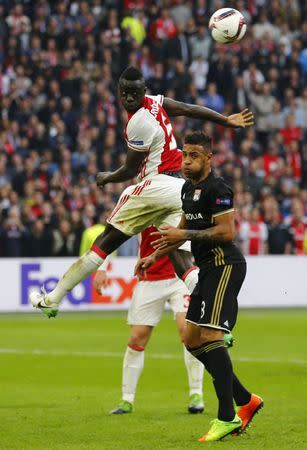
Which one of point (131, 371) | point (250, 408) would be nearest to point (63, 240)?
point (131, 371)

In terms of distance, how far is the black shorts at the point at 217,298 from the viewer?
858 centimetres

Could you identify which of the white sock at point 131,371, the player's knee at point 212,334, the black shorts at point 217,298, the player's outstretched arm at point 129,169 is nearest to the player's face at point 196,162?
the black shorts at point 217,298

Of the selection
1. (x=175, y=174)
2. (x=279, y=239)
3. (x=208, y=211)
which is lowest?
(x=279, y=239)

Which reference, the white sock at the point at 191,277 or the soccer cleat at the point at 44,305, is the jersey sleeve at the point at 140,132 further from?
the soccer cleat at the point at 44,305

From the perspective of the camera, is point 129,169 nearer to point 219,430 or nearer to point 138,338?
point 138,338

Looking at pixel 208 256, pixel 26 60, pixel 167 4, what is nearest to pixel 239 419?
pixel 208 256

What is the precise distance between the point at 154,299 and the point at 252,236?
46.4 feet

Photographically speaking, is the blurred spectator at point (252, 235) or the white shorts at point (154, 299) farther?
the blurred spectator at point (252, 235)

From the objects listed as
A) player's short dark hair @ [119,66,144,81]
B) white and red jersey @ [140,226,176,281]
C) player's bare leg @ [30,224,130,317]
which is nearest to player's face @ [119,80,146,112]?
player's short dark hair @ [119,66,144,81]

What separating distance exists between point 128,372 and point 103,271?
95cm

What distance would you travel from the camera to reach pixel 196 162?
28.7 ft

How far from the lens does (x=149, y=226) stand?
10734mm

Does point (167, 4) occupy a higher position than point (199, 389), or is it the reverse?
point (167, 4)

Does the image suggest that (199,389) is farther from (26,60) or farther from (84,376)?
(26,60)
